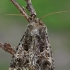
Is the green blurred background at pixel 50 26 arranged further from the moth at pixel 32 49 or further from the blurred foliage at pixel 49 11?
the moth at pixel 32 49

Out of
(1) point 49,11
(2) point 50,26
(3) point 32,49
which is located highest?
(1) point 49,11

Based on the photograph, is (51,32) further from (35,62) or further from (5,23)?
(35,62)

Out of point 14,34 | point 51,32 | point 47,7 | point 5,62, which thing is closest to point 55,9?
point 47,7

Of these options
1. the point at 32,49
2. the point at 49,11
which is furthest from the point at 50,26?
the point at 32,49

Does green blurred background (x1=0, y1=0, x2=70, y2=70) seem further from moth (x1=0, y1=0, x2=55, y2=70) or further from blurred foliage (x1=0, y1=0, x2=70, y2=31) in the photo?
moth (x1=0, y1=0, x2=55, y2=70)

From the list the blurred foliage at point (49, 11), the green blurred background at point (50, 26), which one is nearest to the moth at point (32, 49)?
the green blurred background at point (50, 26)

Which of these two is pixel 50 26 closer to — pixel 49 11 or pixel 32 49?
pixel 49 11

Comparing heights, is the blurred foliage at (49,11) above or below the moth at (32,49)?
above
